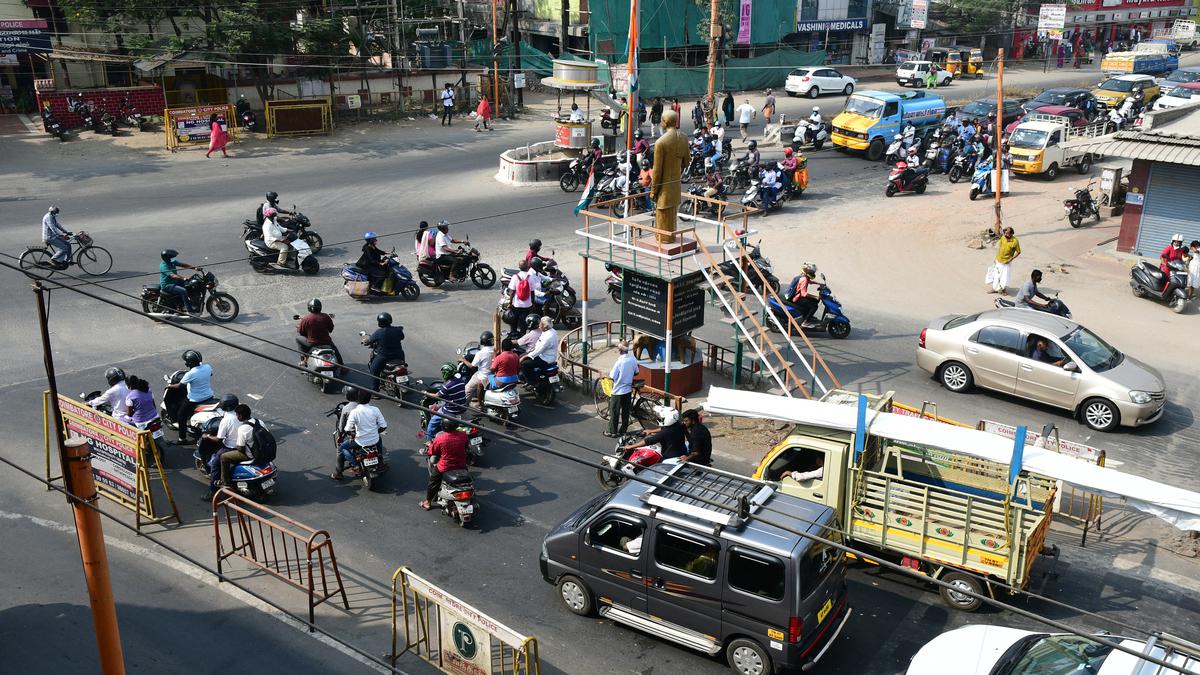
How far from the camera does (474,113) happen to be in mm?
41156

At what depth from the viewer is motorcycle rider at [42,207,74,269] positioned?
2062 cm

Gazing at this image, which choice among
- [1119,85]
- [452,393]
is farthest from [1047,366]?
[1119,85]

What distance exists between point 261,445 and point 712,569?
6.21 m

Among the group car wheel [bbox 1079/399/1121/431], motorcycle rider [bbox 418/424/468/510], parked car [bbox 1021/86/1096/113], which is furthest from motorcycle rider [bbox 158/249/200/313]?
parked car [bbox 1021/86/1096/113]

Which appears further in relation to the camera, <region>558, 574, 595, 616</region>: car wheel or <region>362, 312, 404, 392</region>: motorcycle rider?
<region>362, 312, 404, 392</region>: motorcycle rider

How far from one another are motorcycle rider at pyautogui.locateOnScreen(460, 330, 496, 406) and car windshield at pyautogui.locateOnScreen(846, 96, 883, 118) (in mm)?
24215

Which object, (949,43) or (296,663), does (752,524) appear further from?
(949,43)

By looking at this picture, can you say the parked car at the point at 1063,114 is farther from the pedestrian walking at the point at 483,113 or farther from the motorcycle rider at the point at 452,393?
the motorcycle rider at the point at 452,393

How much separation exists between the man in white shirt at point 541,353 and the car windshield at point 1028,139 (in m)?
22.7

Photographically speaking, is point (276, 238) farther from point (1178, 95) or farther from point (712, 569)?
point (1178, 95)

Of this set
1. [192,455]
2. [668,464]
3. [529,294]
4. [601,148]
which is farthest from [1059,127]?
[192,455]

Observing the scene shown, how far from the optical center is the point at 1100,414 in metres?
15.6

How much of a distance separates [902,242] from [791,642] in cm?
1835

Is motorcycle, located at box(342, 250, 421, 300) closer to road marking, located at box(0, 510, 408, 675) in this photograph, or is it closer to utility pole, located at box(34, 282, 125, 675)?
road marking, located at box(0, 510, 408, 675)
